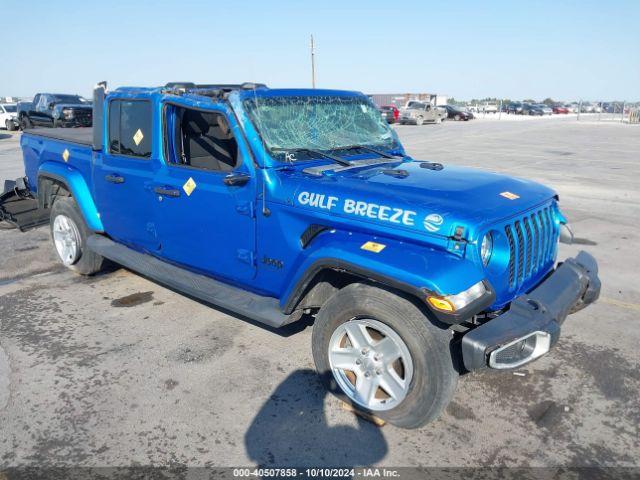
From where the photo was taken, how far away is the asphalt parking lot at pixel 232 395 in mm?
2861

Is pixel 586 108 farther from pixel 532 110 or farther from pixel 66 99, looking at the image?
pixel 66 99

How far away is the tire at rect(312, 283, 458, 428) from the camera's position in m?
2.79

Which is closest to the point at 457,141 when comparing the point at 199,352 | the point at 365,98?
the point at 365,98

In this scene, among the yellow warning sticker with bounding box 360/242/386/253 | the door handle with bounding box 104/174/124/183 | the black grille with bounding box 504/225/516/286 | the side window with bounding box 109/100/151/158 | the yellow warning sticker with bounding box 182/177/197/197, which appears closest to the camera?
the yellow warning sticker with bounding box 360/242/386/253

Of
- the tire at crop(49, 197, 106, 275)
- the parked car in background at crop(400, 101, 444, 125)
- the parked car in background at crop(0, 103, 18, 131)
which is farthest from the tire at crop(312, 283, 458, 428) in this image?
the parked car in background at crop(400, 101, 444, 125)

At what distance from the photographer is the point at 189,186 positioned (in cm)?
390

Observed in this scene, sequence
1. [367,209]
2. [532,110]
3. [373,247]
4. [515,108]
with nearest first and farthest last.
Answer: [373,247], [367,209], [532,110], [515,108]

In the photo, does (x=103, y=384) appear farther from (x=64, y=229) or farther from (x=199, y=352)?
(x=64, y=229)

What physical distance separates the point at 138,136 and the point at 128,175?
1.16 ft

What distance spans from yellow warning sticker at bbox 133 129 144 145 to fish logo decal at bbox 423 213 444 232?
271 centimetres

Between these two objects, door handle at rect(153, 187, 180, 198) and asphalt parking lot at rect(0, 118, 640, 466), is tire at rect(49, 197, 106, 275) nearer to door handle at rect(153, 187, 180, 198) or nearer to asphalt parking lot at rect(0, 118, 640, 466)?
asphalt parking lot at rect(0, 118, 640, 466)

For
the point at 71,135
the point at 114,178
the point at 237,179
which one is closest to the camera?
the point at 237,179

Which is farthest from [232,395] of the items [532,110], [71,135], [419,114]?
[532,110]

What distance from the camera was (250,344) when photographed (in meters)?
4.09
